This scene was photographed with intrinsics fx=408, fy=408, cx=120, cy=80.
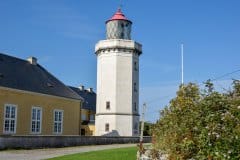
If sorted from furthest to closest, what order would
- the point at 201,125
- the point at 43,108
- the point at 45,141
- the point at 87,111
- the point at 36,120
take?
the point at 87,111, the point at 43,108, the point at 36,120, the point at 45,141, the point at 201,125

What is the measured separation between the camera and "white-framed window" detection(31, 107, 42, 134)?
117 ft

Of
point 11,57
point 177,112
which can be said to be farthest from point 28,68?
point 177,112

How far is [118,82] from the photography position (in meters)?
44.4

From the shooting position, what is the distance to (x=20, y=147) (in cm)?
2733

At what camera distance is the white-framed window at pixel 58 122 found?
126 feet

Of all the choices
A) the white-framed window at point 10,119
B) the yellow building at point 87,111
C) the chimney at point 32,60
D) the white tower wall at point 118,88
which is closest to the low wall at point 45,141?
the white-framed window at point 10,119

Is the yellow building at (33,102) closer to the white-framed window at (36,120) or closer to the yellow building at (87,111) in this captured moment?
the white-framed window at (36,120)

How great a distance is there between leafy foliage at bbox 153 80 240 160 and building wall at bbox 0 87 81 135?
24.7m

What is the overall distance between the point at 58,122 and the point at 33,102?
428 cm

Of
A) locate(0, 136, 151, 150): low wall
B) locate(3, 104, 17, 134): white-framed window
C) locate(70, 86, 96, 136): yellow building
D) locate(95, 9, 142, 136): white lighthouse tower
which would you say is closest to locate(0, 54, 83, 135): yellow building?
locate(3, 104, 17, 134): white-framed window

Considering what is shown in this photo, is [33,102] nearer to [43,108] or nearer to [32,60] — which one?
[43,108]

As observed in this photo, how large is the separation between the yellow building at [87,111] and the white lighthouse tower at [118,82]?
9374mm

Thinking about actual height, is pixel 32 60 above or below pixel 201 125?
above

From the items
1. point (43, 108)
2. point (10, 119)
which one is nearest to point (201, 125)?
point (10, 119)
